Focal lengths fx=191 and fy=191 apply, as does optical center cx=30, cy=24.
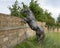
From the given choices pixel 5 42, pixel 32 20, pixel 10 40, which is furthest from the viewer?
pixel 32 20

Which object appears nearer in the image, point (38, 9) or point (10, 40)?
point (10, 40)

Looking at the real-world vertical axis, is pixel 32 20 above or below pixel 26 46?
above

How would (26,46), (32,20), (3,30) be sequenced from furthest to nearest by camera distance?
(32,20) < (26,46) < (3,30)

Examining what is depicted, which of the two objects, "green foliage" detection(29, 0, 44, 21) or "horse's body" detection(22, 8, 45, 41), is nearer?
"horse's body" detection(22, 8, 45, 41)

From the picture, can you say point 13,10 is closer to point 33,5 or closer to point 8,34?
point 33,5

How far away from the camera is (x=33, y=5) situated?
26562mm

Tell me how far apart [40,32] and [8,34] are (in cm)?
251

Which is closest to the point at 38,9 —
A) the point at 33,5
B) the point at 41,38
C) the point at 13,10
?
the point at 33,5

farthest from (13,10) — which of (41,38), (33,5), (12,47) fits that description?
(12,47)

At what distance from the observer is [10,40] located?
22.2 feet

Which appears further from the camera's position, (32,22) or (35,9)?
(35,9)

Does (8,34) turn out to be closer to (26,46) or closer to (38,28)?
(26,46)

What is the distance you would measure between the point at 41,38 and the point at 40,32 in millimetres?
452

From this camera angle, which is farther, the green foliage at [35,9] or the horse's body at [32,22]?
the green foliage at [35,9]
